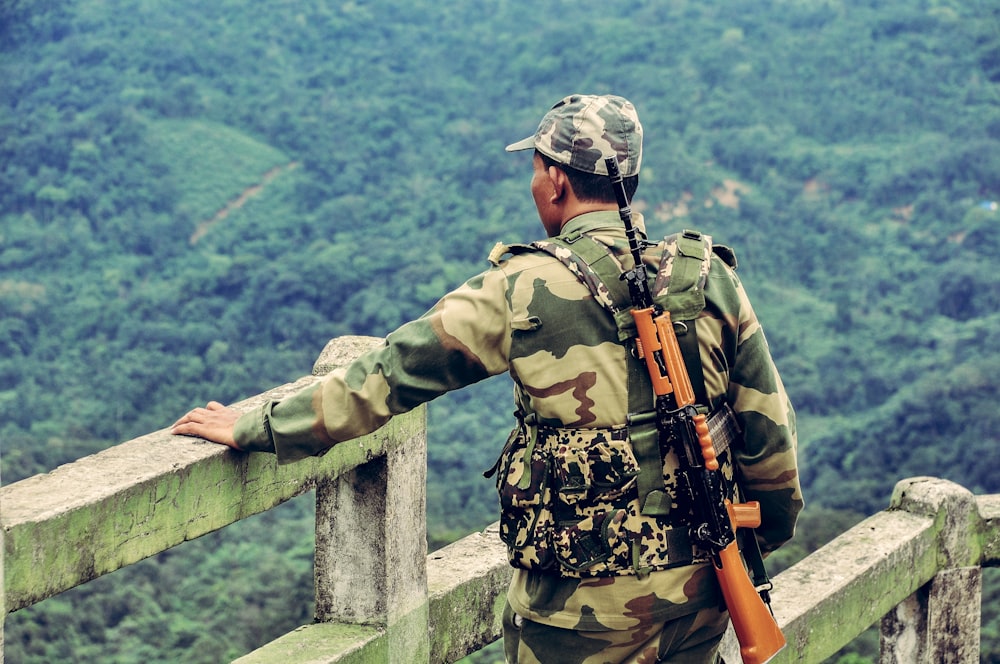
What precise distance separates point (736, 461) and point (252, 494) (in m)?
1.01

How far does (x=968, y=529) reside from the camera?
4617mm

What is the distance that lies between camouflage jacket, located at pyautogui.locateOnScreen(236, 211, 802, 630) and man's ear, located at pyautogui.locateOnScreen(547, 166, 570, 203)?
3.1 inches

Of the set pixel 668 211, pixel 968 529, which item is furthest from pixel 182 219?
pixel 968 529

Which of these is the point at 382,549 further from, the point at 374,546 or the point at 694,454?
the point at 694,454

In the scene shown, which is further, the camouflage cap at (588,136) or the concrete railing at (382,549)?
the camouflage cap at (588,136)

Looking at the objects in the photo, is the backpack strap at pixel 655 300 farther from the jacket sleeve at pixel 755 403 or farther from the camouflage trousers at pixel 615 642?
the camouflage trousers at pixel 615 642

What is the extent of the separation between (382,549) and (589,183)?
951mm

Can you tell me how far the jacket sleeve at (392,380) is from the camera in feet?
8.64

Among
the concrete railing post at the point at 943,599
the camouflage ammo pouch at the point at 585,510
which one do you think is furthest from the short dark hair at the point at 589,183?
the concrete railing post at the point at 943,599

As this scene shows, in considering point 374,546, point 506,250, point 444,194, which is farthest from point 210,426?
point 444,194

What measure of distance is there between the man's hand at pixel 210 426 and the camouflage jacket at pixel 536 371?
0.03 meters

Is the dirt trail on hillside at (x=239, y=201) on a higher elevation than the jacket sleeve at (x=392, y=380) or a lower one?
lower

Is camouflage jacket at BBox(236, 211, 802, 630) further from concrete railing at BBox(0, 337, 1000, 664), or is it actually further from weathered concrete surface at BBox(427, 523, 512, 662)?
weathered concrete surface at BBox(427, 523, 512, 662)

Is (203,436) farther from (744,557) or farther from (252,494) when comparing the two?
(744,557)
